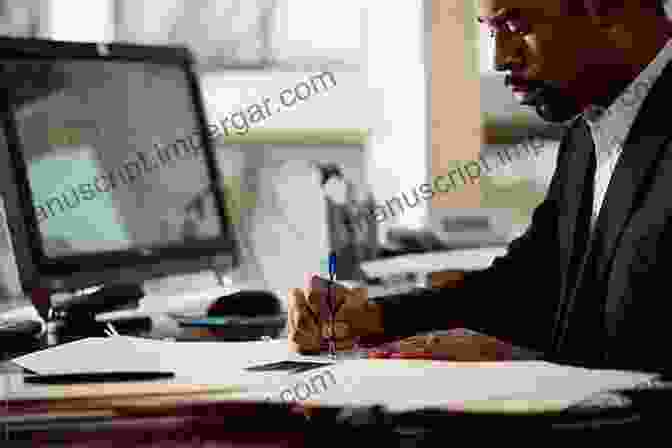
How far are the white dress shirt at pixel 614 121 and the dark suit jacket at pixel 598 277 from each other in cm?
1

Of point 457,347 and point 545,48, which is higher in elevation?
point 545,48

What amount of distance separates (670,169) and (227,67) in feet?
10.2

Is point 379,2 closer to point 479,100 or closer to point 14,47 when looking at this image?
point 479,100

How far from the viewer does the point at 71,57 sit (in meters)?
1.85

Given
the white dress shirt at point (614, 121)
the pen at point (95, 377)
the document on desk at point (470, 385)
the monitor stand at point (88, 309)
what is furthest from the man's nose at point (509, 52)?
the monitor stand at point (88, 309)

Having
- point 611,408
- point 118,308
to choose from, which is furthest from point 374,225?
point 611,408

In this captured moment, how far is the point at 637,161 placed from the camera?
1.15 m

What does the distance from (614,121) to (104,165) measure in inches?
37.4

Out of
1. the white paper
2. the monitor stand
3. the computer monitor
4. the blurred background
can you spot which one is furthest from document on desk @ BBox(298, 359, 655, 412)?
the blurred background

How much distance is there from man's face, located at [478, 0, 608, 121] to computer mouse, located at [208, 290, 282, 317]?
2.34 feet

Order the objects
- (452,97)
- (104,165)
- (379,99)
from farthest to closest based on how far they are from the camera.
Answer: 1. (379,99)
2. (452,97)
3. (104,165)

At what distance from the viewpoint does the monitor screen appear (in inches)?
68.2

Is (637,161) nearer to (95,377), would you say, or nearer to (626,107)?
(626,107)

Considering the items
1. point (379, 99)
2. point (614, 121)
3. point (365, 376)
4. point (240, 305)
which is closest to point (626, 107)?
point (614, 121)
